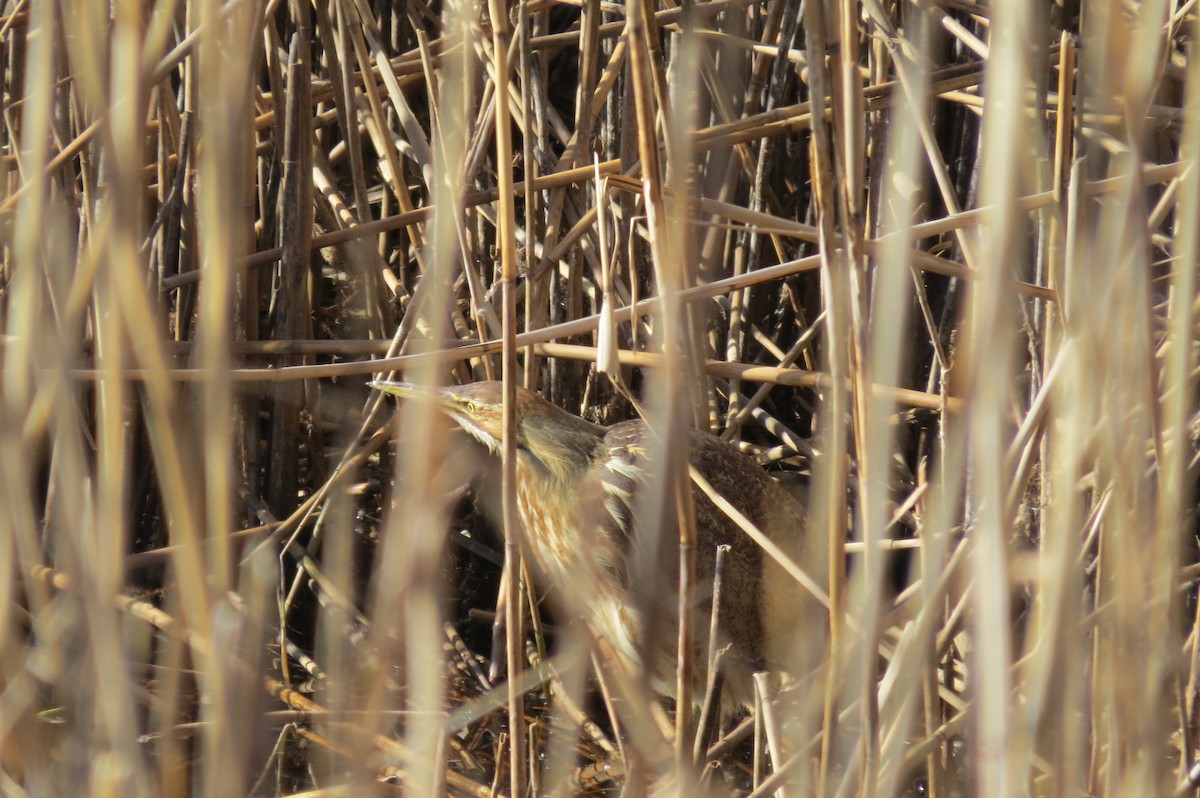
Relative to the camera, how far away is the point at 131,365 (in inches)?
84.7

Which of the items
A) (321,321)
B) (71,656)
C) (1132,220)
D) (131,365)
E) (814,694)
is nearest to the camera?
(1132,220)

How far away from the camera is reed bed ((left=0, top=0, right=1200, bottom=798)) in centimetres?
106

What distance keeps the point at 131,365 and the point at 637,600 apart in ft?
3.42

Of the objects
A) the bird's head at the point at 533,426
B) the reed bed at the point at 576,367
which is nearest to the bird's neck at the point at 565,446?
the bird's head at the point at 533,426

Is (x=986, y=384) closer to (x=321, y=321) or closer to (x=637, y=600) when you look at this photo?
(x=637, y=600)

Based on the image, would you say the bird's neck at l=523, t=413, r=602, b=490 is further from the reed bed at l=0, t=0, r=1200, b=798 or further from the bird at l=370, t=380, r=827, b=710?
the reed bed at l=0, t=0, r=1200, b=798

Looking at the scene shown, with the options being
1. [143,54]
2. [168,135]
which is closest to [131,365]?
[168,135]

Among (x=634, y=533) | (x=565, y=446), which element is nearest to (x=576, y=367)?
(x=565, y=446)

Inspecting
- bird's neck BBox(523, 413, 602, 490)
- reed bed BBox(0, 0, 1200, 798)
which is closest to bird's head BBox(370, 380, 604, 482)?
bird's neck BBox(523, 413, 602, 490)

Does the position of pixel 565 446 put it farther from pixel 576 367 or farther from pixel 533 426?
pixel 576 367

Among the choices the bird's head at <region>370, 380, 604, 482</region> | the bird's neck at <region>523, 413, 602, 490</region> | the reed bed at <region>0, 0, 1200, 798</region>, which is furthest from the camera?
the bird's neck at <region>523, 413, 602, 490</region>

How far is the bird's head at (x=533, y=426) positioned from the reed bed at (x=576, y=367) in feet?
0.40

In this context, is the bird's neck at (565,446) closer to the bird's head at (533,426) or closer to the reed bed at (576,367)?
the bird's head at (533,426)

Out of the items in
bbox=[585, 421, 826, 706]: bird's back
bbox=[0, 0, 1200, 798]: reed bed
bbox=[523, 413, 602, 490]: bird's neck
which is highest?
bbox=[0, 0, 1200, 798]: reed bed
